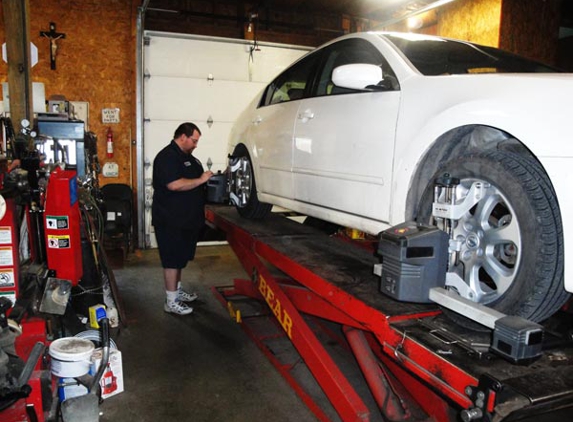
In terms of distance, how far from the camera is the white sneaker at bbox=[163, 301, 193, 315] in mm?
4195

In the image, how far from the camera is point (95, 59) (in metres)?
6.80

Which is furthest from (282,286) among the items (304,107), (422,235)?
(422,235)

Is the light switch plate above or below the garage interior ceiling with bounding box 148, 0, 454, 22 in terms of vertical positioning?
below

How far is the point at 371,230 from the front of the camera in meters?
2.33

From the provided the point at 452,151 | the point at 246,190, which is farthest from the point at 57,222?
the point at 452,151

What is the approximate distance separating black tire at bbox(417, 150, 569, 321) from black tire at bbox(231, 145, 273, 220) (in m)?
2.22

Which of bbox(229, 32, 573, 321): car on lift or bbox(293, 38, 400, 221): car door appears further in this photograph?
bbox(293, 38, 400, 221): car door

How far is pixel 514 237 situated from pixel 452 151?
506 mm

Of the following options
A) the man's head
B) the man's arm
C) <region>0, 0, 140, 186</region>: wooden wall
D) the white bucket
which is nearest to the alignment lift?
the man's arm

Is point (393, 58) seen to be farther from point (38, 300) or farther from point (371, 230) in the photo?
point (38, 300)

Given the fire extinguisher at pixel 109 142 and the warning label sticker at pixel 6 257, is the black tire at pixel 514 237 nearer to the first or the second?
the warning label sticker at pixel 6 257

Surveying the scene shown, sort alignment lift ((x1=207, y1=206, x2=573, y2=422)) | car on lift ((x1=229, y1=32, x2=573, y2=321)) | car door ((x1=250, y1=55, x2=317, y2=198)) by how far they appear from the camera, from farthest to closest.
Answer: car door ((x1=250, y1=55, x2=317, y2=198)), car on lift ((x1=229, y1=32, x2=573, y2=321)), alignment lift ((x1=207, y1=206, x2=573, y2=422))

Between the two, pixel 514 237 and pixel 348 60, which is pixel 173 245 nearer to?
pixel 348 60

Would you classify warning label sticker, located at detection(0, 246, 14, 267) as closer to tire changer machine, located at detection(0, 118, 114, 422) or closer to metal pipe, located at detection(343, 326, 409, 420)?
tire changer machine, located at detection(0, 118, 114, 422)
